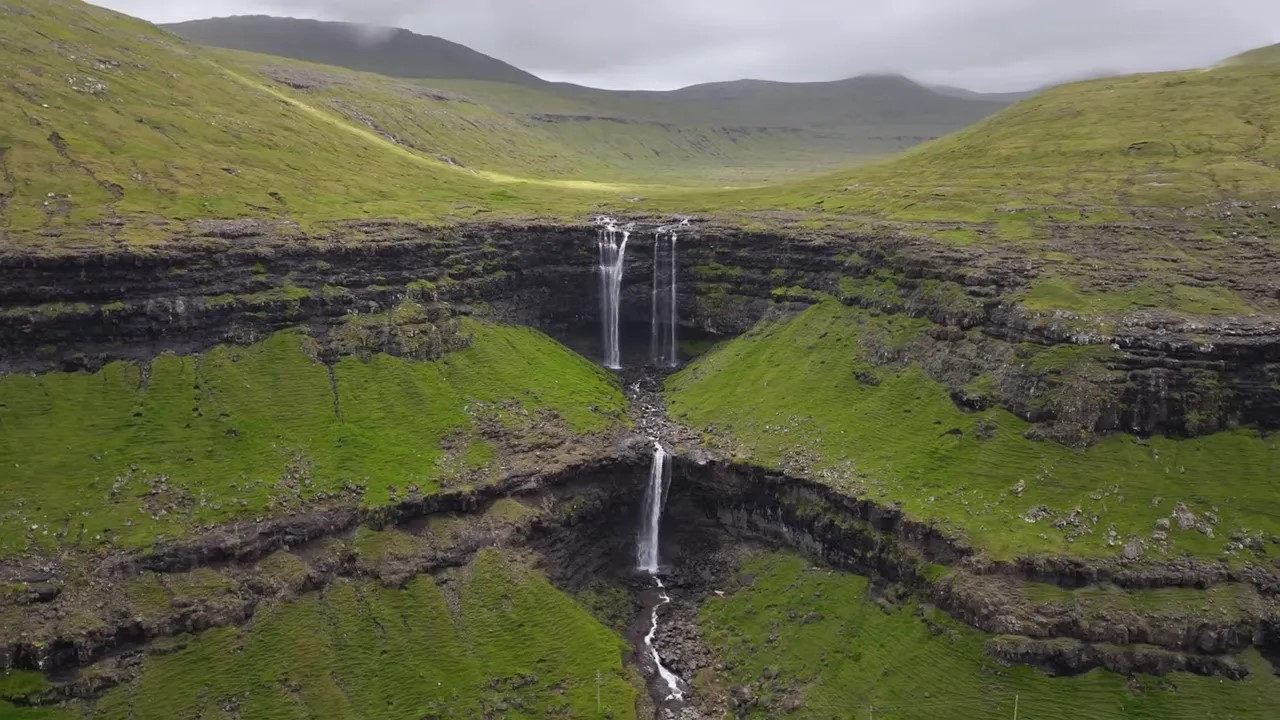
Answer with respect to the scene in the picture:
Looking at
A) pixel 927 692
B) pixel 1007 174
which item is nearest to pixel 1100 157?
pixel 1007 174

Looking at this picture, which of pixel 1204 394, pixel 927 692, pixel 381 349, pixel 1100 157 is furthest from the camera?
pixel 1100 157

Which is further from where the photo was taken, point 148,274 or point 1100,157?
point 1100,157

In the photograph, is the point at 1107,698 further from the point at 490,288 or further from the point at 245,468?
the point at 490,288

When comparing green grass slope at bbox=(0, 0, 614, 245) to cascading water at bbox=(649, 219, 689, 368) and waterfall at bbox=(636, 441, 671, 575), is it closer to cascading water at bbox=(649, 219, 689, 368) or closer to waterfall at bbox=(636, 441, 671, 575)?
cascading water at bbox=(649, 219, 689, 368)

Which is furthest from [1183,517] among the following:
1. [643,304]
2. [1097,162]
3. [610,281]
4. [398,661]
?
[1097,162]

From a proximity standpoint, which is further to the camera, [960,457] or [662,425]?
[662,425]

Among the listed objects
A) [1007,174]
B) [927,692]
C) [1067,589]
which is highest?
[1007,174]

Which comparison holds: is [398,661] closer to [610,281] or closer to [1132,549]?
[1132,549]

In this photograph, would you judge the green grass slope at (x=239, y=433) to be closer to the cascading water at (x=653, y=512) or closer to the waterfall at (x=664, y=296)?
the cascading water at (x=653, y=512)
